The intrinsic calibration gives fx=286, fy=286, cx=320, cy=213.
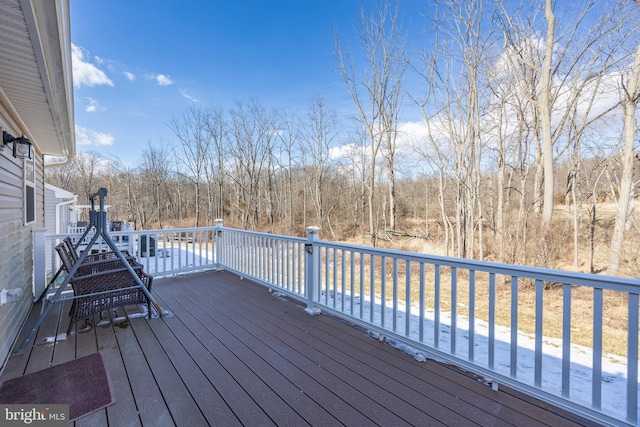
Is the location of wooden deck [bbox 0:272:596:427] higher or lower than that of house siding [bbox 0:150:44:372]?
lower

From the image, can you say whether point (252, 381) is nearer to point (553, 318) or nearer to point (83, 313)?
point (83, 313)

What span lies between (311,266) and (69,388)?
7.22 feet

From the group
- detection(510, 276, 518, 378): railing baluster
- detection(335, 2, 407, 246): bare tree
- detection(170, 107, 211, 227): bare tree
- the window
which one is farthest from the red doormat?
detection(170, 107, 211, 227): bare tree

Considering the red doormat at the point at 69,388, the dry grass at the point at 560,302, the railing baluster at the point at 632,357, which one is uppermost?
the railing baluster at the point at 632,357

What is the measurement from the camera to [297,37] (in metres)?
9.96

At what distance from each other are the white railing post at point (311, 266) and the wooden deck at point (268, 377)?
0.62 feet

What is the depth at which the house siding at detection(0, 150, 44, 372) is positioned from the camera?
2.46 m

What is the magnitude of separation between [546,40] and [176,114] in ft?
59.1

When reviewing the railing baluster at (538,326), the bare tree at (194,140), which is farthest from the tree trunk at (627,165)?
the bare tree at (194,140)

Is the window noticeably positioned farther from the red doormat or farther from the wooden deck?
the red doormat

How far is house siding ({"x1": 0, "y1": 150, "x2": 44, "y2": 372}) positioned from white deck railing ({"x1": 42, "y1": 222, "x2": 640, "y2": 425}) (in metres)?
0.70

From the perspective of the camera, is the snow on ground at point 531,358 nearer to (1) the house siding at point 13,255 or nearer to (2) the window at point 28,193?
(1) the house siding at point 13,255

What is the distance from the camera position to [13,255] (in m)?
2.90

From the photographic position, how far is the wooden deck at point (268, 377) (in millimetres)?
1679
